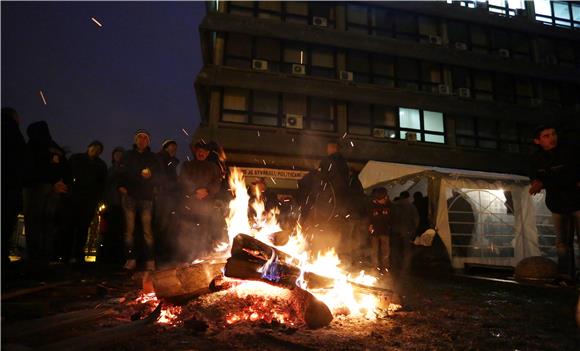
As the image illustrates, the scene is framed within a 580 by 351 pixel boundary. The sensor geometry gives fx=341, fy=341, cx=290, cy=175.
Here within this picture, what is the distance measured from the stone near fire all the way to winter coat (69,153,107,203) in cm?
895

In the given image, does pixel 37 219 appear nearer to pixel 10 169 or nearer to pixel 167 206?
pixel 10 169

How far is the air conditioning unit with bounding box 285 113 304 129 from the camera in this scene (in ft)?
64.2

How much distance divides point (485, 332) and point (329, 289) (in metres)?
1.85

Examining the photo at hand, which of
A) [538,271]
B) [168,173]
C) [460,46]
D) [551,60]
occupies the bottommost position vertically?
[538,271]

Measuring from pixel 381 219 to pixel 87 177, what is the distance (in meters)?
7.42

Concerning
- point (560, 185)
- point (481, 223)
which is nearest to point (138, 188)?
point (560, 185)

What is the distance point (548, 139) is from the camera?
6449 millimetres

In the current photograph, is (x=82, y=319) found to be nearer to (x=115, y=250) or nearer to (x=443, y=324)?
(x=443, y=324)

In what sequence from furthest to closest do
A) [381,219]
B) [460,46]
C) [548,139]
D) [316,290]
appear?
[460,46] → [381,219] → [548,139] → [316,290]

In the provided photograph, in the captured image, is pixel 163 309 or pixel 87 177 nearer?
pixel 163 309

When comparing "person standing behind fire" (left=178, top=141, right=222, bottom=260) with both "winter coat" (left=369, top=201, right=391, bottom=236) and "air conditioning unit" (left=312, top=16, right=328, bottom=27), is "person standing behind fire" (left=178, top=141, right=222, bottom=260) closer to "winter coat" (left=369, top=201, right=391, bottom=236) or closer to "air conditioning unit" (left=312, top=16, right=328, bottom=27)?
"winter coat" (left=369, top=201, right=391, bottom=236)

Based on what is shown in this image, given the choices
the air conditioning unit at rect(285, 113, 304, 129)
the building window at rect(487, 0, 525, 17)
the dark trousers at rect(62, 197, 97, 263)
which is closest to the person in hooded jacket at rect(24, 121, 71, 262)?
the dark trousers at rect(62, 197, 97, 263)

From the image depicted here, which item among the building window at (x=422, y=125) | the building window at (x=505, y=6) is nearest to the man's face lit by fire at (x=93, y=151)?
the building window at (x=422, y=125)

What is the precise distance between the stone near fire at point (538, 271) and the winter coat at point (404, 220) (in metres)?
3.27
